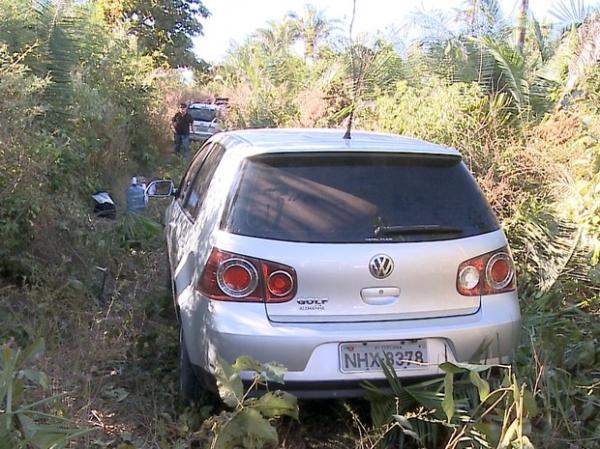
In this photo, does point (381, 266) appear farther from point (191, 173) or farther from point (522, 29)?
point (522, 29)

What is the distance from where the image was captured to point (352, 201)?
3.26 m

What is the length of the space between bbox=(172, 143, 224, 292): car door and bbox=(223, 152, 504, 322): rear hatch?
58cm

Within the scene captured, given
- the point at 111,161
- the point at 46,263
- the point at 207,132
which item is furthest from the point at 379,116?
the point at 207,132

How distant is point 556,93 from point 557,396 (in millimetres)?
6916

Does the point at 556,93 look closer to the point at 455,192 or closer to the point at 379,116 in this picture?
the point at 379,116

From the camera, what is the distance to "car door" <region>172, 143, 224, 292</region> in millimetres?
3736

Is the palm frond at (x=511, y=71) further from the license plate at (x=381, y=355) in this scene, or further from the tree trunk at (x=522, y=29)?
the license plate at (x=381, y=355)

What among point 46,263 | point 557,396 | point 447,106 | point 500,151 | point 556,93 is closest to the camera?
point 557,396

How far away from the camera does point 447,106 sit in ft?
28.3

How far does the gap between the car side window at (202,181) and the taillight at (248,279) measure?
37.7 inches

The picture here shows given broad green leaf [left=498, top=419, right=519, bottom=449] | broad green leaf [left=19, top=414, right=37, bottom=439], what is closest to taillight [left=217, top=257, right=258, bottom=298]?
broad green leaf [left=19, top=414, right=37, bottom=439]

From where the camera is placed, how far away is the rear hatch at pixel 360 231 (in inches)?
121

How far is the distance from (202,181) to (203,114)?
1860 cm

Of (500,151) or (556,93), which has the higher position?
(556,93)
